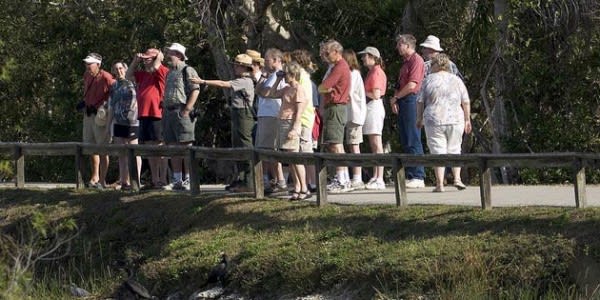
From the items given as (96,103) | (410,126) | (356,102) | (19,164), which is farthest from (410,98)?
(19,164)

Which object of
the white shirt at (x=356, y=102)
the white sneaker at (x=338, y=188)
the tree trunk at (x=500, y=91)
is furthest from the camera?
the tree trunk at (x=500, y=91)

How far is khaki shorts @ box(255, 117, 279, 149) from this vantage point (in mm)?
18266

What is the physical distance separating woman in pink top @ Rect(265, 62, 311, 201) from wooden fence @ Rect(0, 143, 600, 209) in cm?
32

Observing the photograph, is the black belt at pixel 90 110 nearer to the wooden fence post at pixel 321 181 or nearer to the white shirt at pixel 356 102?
the white shirt at pixel 356 102

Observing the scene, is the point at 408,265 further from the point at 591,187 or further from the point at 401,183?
the point at 591,187

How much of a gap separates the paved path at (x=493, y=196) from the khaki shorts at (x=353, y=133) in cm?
60

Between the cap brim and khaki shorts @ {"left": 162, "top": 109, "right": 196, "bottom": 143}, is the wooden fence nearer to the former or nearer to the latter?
khaki shorts @ {"left": 162, "top": 109, "right": 196, "bottom": 143}

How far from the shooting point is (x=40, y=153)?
21.6 m

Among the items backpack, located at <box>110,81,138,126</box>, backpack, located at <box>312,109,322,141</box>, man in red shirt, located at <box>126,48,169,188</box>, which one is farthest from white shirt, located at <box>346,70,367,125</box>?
backpack, located at <box>110,81,138,126</box>

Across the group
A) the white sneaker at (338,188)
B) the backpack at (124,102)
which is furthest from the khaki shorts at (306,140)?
the backpack at (124,102)

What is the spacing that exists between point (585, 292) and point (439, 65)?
4637mm

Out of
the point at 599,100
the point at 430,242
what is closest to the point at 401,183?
the point at 430,242

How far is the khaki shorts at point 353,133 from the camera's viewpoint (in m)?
18.2

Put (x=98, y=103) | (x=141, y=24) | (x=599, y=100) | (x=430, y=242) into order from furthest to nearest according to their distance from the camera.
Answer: (x=141, y=24) → (x=599, y=100) → (x=98, y=103) → (x=430, y=242)
